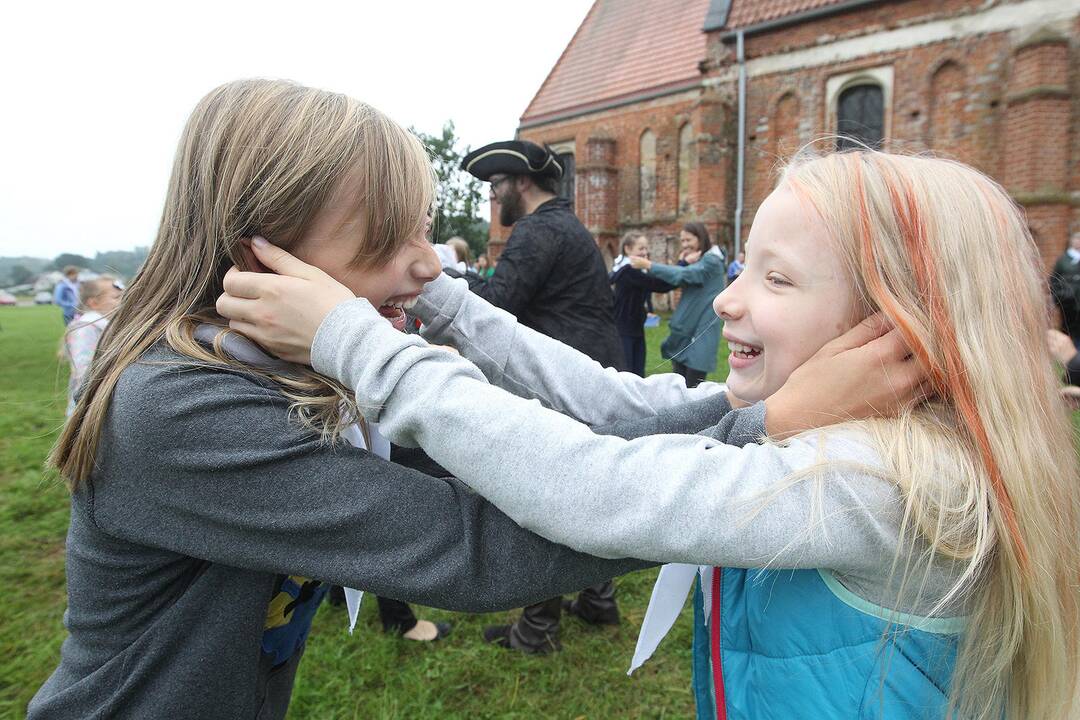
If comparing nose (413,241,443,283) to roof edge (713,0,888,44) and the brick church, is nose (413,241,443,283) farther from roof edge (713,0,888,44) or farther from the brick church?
roof edge (713,0,888,44)

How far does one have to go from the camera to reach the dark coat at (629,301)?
5.80 meters

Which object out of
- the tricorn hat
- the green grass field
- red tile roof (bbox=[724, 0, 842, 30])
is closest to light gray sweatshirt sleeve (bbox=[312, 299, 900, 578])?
the green grass field

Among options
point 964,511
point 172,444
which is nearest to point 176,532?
point 172,444

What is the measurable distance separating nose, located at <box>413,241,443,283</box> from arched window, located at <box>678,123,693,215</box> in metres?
17.0

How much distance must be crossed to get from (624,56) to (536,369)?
20.0m

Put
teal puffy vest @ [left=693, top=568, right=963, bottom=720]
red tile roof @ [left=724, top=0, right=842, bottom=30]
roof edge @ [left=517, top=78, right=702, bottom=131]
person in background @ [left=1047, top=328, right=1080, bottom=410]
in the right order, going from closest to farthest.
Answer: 1. teal puffy vest @ [left=693, top=568, right=963, bottom=720]
2. person in background @ [left=1047, top=328, right=1080, bottom=410]
3. red tile roof @ [left=724, top=0, right=842, bottom=30]
4. roof edge @ [left=517, top=78, right=702, bottom=131]

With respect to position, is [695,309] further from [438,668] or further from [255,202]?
[255,202]

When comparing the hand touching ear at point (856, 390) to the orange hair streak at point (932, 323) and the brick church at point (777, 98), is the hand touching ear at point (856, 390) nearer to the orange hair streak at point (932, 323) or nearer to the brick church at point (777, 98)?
the orange hair streak at point (932, 323)

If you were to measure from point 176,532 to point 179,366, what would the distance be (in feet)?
0.75

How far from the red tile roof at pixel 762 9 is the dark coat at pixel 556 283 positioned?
14.0m

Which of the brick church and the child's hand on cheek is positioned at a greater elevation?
the brick church

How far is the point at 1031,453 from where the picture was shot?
911 millimetres

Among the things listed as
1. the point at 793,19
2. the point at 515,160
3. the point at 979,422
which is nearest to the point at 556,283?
the point at 515,160

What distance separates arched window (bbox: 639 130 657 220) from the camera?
18156 mm
